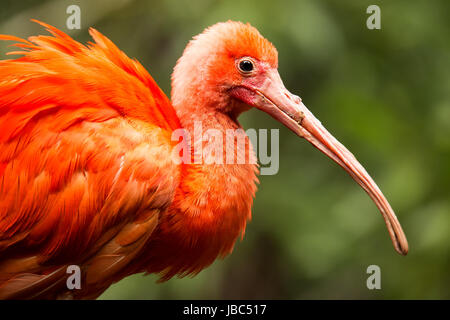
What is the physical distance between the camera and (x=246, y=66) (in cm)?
271

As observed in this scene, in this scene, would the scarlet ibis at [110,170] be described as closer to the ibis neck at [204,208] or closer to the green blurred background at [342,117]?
the ibis neck at [204,208]

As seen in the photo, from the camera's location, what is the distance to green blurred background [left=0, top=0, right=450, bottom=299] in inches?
154

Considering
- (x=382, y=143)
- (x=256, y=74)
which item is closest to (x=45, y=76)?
(x=256, y=74)

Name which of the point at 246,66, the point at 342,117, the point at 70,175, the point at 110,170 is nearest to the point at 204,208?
the point at 110,170

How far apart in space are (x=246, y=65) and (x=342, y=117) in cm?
162

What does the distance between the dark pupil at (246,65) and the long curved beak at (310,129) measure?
84 millimetres

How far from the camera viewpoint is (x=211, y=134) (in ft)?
8.56

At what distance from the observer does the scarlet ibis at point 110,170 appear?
2398 millimetres

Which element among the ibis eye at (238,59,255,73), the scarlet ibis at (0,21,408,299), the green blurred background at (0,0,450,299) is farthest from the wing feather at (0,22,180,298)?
the green blurred background at (0,0,450,299)

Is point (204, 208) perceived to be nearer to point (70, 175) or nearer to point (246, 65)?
point (70, 175)

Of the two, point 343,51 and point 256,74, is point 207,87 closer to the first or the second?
point 256,74

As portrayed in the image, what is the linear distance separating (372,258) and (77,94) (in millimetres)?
2616

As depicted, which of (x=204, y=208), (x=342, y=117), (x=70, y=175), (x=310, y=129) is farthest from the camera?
(x=342, y=117)

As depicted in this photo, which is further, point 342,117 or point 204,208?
point 342,117
